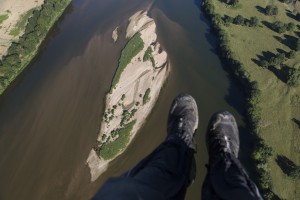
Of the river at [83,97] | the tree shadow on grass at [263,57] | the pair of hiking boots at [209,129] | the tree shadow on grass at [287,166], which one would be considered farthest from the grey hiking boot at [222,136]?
the tree shadow on grass at [263,57]

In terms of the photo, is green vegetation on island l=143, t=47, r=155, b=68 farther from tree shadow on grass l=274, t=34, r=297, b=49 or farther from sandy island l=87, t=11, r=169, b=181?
tree shadow on grass l=274, t=34, r=297, b=49

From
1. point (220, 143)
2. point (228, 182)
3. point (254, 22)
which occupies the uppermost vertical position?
point (228, 182)

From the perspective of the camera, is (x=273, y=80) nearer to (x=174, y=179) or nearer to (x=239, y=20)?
(x=239, y=20)

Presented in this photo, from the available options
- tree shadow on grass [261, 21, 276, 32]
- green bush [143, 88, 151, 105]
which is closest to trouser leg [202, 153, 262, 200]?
green bush [143, 88, 151, 105]

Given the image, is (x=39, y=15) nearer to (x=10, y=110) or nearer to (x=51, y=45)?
(x=51, y=45)

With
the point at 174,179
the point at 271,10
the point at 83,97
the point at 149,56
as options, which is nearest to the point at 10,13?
the point at 83,97

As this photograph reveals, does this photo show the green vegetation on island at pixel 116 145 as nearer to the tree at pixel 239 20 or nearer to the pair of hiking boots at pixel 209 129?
the pair of hiking boots at pixel 209 129
